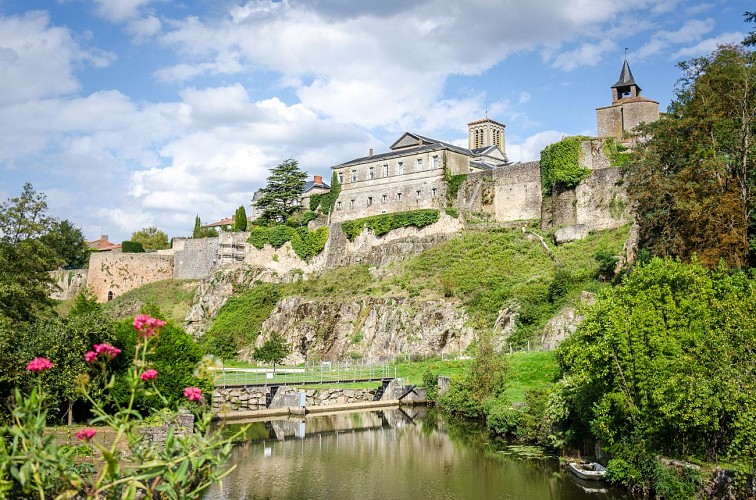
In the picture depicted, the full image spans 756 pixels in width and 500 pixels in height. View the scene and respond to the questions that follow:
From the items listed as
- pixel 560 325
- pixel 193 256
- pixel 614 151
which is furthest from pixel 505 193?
pixel 193 256

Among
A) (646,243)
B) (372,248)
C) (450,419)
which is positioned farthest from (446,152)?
(450,419)

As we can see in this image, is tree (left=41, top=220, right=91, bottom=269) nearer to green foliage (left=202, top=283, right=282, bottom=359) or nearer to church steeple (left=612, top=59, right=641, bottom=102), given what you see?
green foliage (left=202, top=283, right=282, bottom=359)

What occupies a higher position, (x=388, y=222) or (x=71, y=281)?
(x=388, y=222)

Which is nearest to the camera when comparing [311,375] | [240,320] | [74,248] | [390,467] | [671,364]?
[671,364]

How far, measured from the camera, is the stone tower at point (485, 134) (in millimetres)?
83750

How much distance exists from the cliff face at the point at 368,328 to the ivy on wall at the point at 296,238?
8.28m

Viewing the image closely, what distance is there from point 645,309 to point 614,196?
2719 cm

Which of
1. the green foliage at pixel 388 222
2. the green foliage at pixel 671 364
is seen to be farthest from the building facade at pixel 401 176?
the green foliage at pixel 671 364

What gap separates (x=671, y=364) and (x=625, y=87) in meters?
39.3

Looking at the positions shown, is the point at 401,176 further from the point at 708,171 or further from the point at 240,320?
the point at 708,171

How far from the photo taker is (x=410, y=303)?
45.1 meters

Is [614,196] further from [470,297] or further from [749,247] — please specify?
[749,247]

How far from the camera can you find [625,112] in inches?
1992

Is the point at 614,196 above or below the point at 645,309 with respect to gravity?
above
